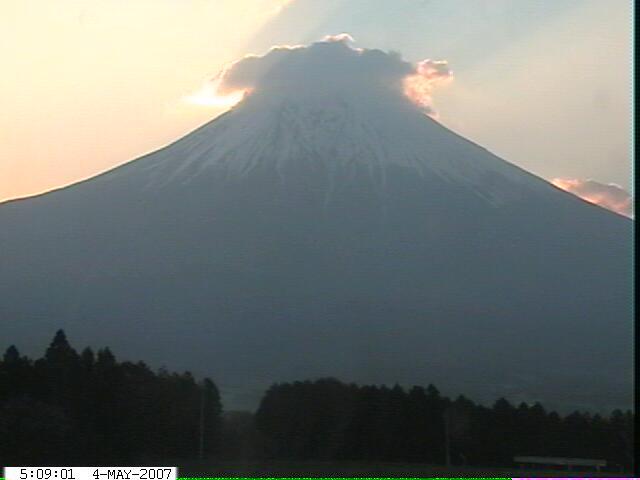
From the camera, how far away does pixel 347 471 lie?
39.7 feet

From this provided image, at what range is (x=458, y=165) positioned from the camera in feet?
65.4

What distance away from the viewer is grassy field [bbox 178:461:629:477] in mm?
11742

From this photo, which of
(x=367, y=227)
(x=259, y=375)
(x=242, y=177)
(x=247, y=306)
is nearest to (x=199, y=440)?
(x=259, y=375)

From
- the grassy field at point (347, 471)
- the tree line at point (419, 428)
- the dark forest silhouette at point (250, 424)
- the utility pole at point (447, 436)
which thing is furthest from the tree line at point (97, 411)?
the utility pole at point (447, 436)

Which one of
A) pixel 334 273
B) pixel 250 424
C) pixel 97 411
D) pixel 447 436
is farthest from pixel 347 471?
pixel 334 273

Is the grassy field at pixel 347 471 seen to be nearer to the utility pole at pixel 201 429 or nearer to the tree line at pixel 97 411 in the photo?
A: the utility pole at pixel 201 429

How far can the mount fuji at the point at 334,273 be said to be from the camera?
17062 mm

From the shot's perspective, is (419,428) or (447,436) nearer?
(447,436)

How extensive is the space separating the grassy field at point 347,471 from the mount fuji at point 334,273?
11.2 ft

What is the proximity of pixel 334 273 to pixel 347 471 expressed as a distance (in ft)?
19.8

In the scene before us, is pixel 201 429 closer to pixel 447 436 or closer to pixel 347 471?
pixel 347 471

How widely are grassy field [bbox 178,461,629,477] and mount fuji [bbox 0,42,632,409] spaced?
3.42 metres

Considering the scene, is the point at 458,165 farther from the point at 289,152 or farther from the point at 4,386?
the point at 4,386

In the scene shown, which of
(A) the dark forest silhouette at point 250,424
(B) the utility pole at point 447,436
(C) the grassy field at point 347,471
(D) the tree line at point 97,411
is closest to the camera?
(C) the grassy field at point 347,471
